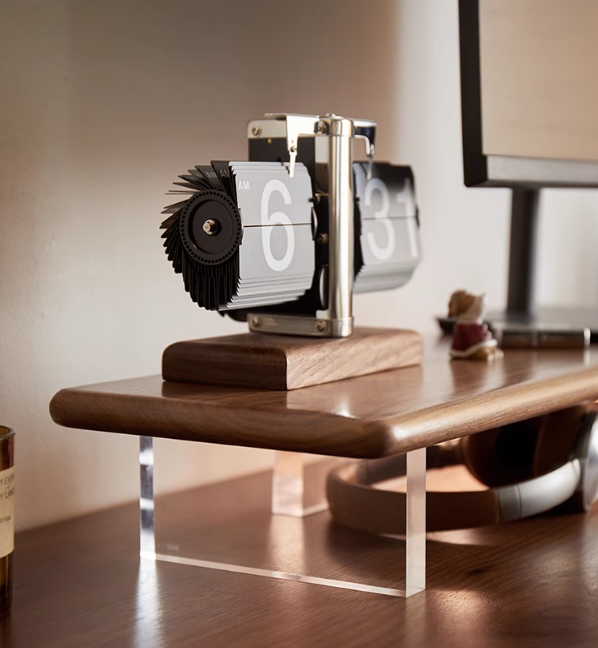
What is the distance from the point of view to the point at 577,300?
2.07 meters

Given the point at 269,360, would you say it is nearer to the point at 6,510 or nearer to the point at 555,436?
the point at 6,510

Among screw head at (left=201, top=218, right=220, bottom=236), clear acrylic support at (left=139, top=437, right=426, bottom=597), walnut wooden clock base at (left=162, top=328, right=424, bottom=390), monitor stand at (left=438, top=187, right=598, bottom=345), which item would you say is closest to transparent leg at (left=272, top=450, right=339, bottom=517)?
clear acrylic support at (left=139, top=437, right=426, bottom=597)

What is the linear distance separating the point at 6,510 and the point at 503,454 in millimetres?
515

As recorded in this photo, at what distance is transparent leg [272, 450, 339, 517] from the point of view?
0.96 m

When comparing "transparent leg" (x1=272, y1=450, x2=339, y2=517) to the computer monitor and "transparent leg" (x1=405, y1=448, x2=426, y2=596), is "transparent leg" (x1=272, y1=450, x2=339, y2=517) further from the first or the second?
the computer monitor

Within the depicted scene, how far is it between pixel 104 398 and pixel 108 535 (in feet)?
0.61

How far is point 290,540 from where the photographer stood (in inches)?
34.0

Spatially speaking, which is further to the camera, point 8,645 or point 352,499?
point 352,499

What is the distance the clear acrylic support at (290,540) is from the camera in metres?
0.74

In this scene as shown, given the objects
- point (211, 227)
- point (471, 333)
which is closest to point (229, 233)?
point (211, 227)

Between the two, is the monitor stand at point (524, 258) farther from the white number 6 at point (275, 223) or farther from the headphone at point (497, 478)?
the white number 6 at point (275, 223)

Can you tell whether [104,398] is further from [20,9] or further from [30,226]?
[20,9]

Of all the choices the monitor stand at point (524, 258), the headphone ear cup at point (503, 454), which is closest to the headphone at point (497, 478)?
the headphone ear cup at point (503, 454)

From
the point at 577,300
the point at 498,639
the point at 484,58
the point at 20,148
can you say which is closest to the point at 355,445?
the point at 498,639
